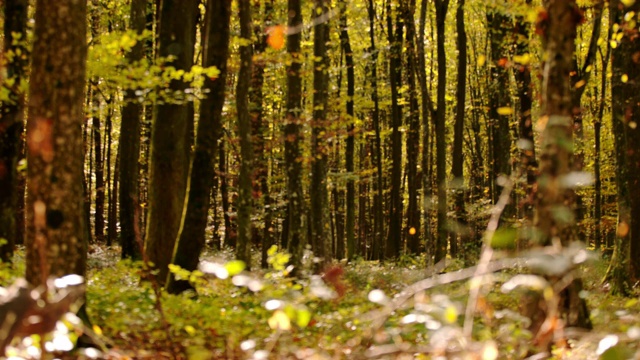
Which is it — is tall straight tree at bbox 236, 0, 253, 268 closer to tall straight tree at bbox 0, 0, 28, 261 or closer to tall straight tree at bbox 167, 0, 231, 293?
tall straight tree at bbox 167, 0, 231, 293

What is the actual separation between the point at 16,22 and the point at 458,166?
14803 millimetres

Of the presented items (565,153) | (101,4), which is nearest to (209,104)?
(565,153)

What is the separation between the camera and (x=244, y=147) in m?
→ 15.6

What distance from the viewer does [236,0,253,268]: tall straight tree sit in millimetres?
14820

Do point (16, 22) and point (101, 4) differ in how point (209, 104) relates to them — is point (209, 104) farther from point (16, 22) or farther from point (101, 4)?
point (101, 4)

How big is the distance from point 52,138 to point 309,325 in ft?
14.2

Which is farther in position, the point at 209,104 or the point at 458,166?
the point at 458,166

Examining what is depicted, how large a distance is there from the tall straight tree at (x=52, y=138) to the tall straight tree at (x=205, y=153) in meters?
4.41

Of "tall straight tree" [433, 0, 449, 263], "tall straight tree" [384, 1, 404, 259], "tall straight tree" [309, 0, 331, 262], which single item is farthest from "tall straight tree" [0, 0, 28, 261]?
"tall straight tree" [384, 1, 404, 259]

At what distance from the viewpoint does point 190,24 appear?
1373 centimetres

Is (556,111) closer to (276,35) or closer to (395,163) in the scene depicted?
(276,35)

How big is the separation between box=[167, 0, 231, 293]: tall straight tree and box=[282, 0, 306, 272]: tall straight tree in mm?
3076

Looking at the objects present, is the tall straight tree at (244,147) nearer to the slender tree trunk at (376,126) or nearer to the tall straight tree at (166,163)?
the tall straight tree at (166,163)

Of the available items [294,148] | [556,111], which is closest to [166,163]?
[294,148]
